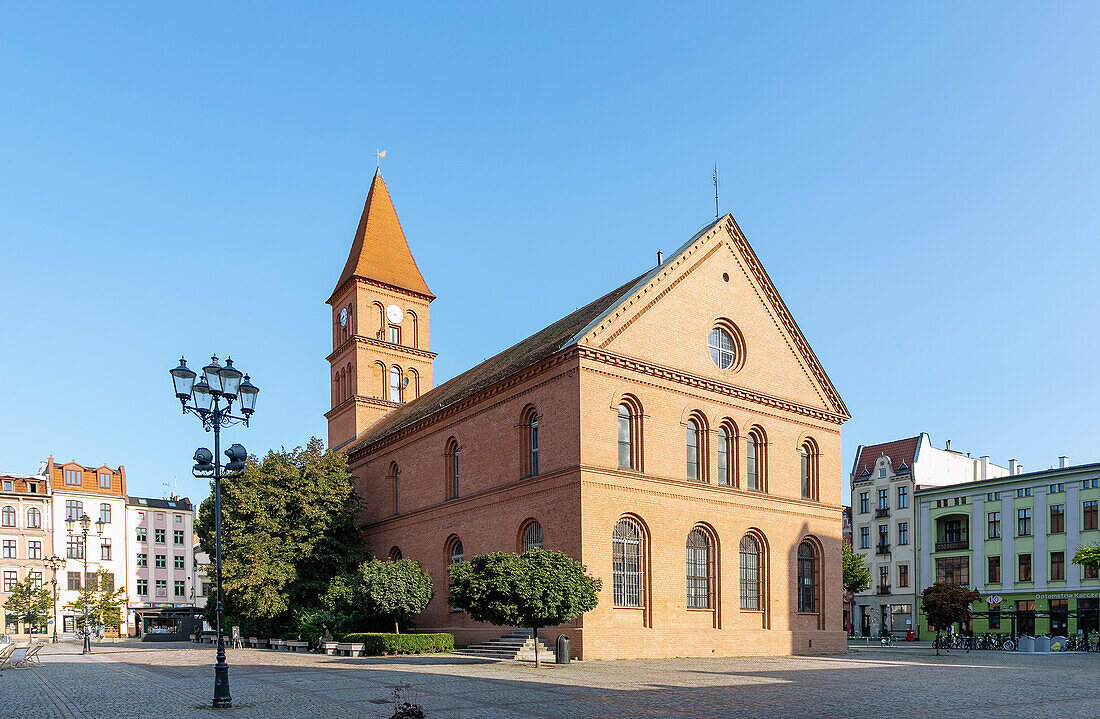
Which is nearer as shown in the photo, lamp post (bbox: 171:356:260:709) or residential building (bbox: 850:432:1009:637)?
lamp post (bbox: 171:356:260:709)

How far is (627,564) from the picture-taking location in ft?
101

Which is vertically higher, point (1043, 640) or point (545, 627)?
point (545, 627)

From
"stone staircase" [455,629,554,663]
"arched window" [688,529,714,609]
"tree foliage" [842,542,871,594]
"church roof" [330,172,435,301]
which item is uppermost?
"church roof" [330,172,435,301]

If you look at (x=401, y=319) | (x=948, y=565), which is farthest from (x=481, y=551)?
(x=948, y=565)

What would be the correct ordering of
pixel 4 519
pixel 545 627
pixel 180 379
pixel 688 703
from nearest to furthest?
pixel 688 703
pixel 180 379
pixel 545 627
pixel 4 519

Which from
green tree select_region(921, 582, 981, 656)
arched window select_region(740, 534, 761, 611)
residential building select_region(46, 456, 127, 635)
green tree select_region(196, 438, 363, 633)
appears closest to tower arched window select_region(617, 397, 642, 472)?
arched window select_region(740, 534, 761, 611)

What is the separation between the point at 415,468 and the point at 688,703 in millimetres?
26197

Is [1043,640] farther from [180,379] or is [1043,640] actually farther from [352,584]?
[180,379]

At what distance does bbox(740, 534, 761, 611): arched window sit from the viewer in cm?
3466

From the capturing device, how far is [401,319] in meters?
56.2

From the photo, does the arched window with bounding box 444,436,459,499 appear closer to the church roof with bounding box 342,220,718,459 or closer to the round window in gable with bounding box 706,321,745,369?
the church roof with bounding box 342,220,718,459

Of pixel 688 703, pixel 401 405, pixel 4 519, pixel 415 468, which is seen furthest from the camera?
pixel 4 519

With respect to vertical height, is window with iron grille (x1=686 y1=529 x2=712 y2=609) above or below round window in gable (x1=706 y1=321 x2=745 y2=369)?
below

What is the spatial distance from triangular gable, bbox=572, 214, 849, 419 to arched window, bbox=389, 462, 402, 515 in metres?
16.7
